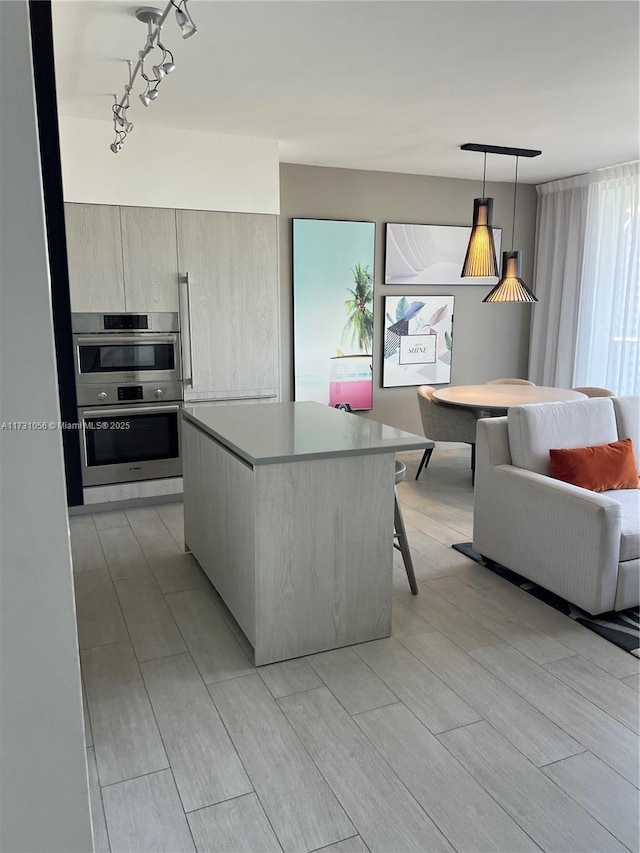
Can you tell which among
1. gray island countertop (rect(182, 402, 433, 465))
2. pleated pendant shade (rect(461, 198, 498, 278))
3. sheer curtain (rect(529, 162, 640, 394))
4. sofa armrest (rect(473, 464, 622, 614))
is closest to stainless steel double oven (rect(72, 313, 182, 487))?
gray island countertop (rect(182, 402, 433, 465))

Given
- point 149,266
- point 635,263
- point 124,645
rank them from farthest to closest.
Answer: point 635,263, point 149,266, point 124,645

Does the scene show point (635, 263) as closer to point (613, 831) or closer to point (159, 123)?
point (159, 123)

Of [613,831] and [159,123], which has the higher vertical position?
[159,123]

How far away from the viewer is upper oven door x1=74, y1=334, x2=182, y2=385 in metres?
4.39

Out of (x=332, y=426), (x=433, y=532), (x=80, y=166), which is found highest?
(x=80, y=166)

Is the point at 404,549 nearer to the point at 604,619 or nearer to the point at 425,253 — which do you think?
the point at 604,619

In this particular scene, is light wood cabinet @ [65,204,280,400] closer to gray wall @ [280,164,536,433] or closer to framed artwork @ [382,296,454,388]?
gray wall @ [280,164,536,433]

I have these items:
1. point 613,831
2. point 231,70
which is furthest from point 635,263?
point 613,831

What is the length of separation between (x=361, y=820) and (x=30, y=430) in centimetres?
154

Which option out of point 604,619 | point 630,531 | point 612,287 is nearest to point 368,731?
point 604,619

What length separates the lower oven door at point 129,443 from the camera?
448 cm

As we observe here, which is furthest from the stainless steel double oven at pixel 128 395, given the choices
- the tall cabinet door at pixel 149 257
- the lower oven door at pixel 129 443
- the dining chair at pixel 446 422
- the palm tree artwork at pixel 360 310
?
the dining chair at pixel 446 422

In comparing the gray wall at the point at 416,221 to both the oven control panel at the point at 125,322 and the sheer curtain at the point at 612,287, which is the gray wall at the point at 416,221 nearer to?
the sheer curtain at the point at 612,287

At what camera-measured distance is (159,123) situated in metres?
4.28
